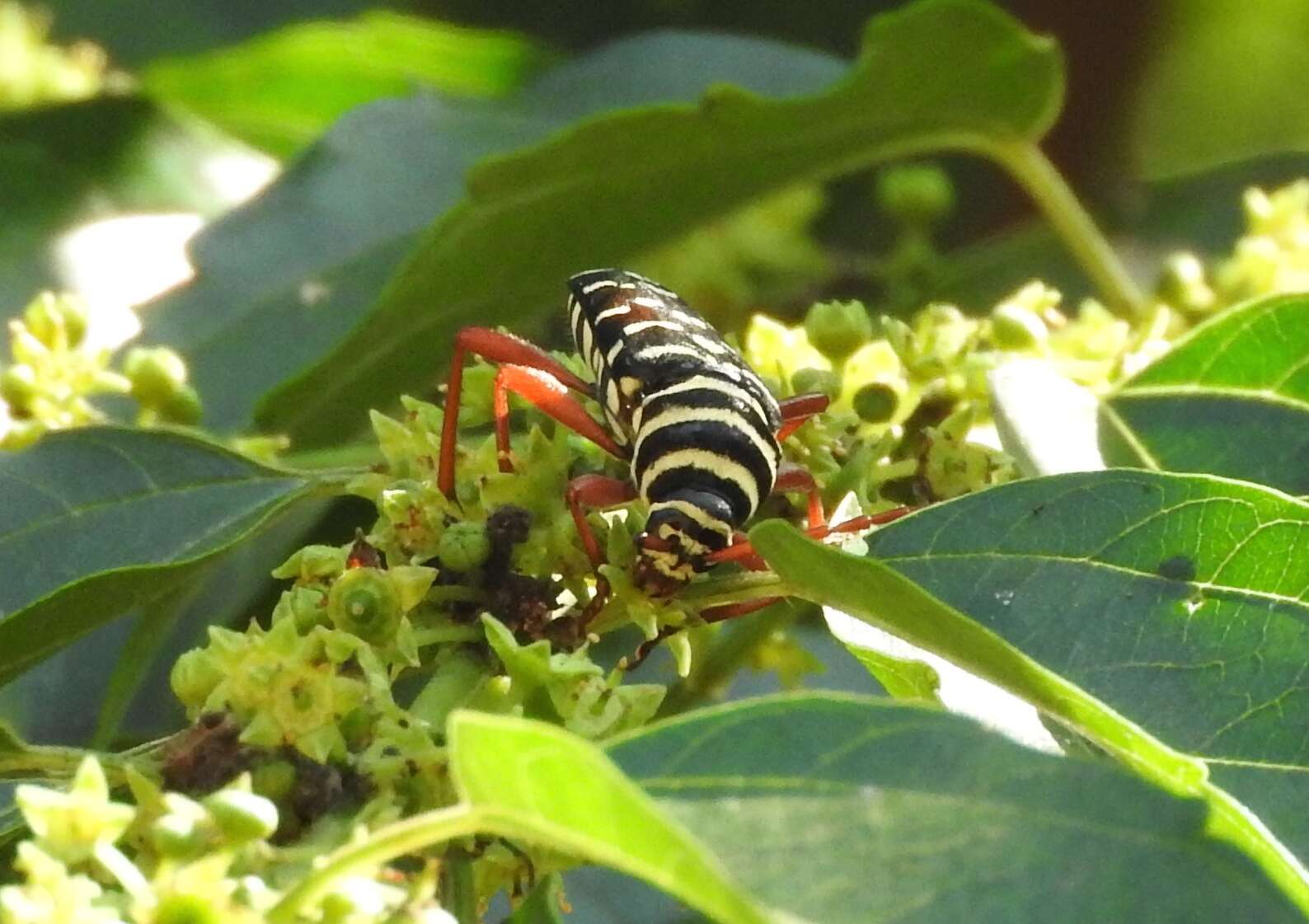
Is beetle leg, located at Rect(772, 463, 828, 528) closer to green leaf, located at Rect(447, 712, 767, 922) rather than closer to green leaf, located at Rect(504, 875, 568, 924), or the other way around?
green leaf, located at Rect(504, 875, 568, 924)

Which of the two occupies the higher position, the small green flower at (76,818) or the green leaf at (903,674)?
the small green flower at (76,818)

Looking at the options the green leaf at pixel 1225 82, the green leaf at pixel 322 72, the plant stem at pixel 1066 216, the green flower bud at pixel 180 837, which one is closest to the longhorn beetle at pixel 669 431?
the green flower bud at pixel 180 837

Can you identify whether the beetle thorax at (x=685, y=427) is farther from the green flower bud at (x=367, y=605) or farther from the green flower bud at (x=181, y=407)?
the green flower bud at (x=181, y=407)

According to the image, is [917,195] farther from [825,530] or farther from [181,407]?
[825,530]

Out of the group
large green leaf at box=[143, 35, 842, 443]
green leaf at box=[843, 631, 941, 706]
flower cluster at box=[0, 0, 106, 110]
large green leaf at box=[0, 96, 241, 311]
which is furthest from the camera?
flower cluster at box=[0, 0, 106, 110]

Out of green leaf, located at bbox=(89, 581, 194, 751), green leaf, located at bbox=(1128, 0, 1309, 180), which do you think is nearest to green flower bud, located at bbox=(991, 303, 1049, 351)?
green leaf, located at bbox=(89, 581, 194, 751)

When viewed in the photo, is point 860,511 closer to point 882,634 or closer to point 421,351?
point 882,634
